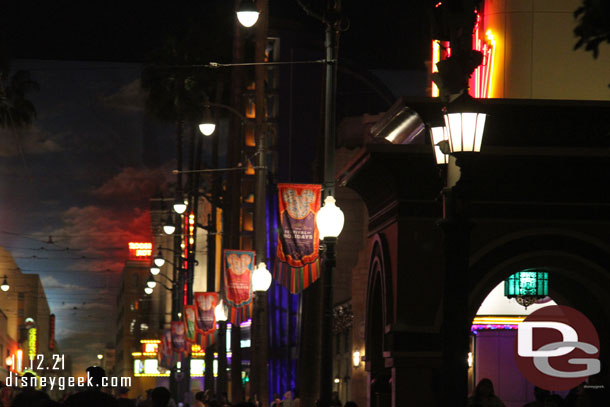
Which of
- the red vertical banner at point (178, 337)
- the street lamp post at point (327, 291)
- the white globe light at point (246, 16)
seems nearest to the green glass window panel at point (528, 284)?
the street lamp post at point (327, 291)

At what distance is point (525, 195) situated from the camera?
20297mm

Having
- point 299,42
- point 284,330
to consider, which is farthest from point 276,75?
point 284,330

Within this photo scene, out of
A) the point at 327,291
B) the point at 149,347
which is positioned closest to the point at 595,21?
the point at 327,291

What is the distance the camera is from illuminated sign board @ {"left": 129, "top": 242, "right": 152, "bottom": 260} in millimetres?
193225

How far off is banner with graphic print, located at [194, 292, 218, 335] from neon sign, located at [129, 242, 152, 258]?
494ft

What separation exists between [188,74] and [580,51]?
4738cm

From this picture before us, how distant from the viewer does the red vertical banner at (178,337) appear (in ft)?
196

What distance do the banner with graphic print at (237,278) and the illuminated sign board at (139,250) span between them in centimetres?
16094

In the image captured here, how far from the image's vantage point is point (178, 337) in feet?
199

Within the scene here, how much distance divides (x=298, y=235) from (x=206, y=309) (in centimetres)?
2054

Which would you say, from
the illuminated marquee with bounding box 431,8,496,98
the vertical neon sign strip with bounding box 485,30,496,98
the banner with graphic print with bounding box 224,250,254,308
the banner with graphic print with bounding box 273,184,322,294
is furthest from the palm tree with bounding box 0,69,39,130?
the vertical neon sign strip with bounding box 485,30,496,98

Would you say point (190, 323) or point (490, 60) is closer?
point (490, 60)

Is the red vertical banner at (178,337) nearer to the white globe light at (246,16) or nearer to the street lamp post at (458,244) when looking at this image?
the white globe light at (246,16)

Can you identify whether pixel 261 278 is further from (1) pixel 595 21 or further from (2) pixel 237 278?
(1) pixel 595 21
